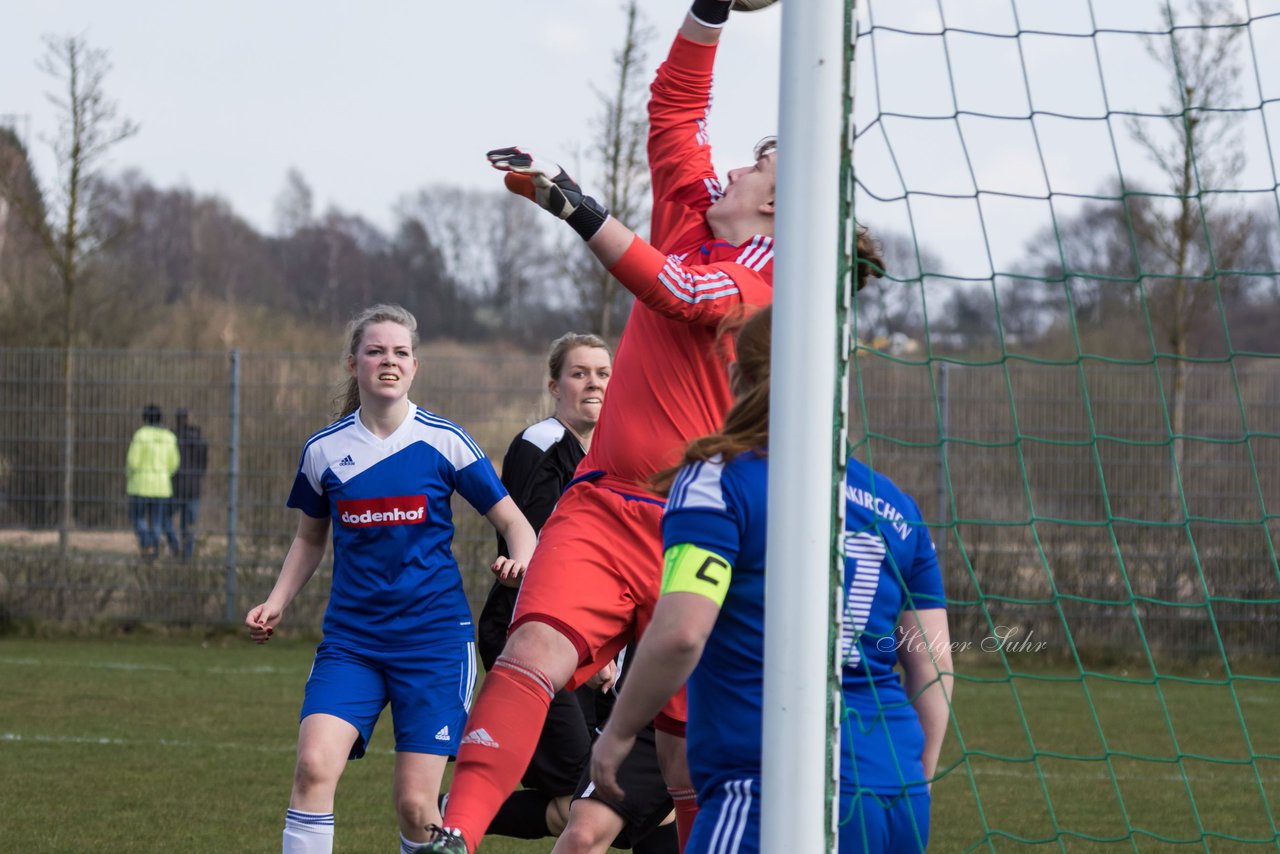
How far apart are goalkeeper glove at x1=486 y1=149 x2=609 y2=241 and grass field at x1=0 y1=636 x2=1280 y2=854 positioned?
1.77 metres

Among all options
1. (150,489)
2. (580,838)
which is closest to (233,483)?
(150,489)

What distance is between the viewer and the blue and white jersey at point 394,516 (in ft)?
14.3

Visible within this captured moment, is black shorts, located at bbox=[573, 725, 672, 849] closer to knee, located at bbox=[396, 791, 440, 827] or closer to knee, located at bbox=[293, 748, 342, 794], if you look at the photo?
knee, located at bbox=[396, 791, 440, 827]

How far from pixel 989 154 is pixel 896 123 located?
35cm

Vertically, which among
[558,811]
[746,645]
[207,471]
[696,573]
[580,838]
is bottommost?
[558,811]

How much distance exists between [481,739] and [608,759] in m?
0.54

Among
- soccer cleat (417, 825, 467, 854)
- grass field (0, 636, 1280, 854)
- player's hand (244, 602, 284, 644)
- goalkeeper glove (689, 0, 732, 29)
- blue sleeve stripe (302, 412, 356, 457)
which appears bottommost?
grass field (0, 636, 1280, 854)

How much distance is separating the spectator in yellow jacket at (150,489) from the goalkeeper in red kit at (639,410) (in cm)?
953

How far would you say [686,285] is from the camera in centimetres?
343

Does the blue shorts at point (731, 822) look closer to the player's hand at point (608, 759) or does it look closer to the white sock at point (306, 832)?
the player's hand at point (608, 759)

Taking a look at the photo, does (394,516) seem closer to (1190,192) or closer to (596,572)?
(596,572)

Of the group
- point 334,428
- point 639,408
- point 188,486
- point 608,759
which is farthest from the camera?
point 188,486

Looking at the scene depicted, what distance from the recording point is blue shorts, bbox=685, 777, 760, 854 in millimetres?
2459

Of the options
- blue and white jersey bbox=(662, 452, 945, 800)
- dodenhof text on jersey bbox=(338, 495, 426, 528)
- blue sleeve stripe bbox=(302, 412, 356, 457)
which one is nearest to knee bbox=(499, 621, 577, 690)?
blue and white jersey bbox=(662, 452, 945, 800)
